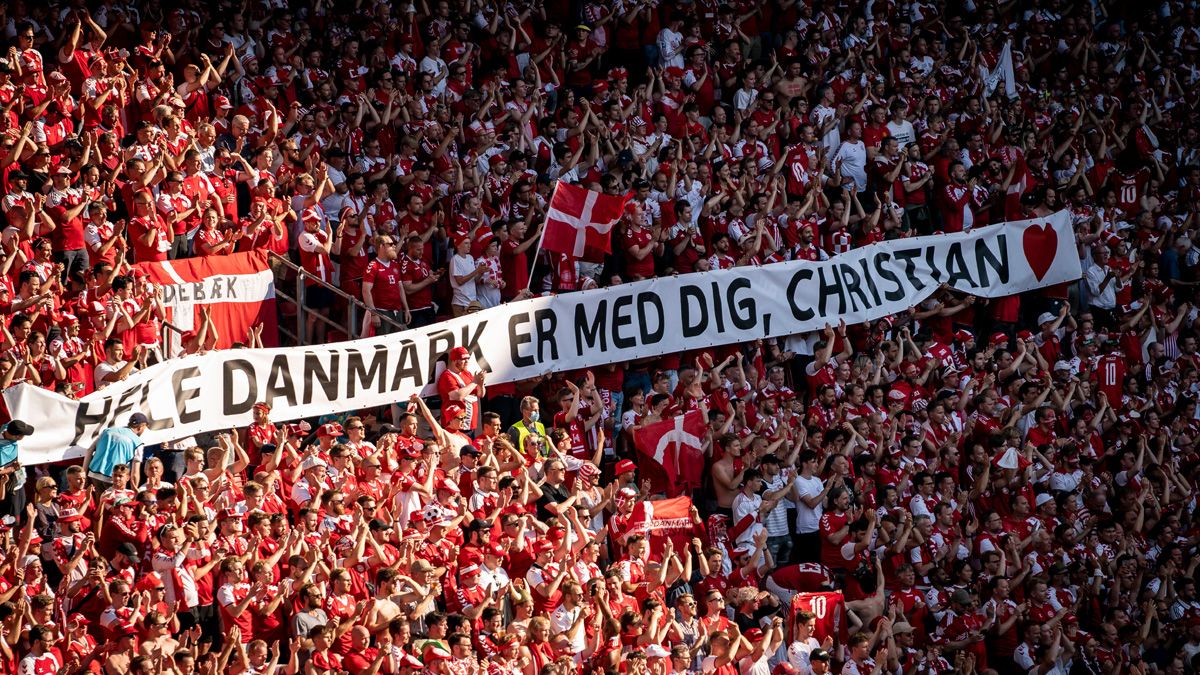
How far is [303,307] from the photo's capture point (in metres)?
18.2

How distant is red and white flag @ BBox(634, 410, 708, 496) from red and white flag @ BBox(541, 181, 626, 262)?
2057 mm

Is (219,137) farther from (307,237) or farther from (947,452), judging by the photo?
(947,452)

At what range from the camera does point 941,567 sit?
59.5ft

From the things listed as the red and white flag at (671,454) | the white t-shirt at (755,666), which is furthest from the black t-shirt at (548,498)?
the white t-shirt at (755,666)

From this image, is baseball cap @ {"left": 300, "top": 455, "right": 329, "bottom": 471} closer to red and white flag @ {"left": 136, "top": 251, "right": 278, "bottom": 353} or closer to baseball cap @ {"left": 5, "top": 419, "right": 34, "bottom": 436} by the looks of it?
red and white flag @ {"left": 136, "top": 251, "right": 278, "bottom": 353}

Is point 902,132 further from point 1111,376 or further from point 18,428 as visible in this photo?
point 18,428

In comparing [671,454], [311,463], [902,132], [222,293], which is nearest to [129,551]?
[311,463]

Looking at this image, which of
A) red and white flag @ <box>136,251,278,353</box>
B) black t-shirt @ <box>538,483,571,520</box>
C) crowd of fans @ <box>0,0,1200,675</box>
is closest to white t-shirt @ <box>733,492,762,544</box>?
crowd of fans @ <box>0,0,1200,675</box>

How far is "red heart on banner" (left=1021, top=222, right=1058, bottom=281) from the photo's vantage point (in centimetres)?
2223

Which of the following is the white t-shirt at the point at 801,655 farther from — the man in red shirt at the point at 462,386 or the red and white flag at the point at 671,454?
the man in red shirt at the point at 462,386

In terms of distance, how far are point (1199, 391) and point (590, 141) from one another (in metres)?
6.75

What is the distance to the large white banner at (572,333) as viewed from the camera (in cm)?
1588

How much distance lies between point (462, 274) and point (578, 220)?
1267 mm

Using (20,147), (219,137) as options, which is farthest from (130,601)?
(219,137)
